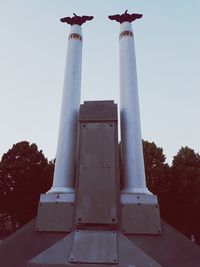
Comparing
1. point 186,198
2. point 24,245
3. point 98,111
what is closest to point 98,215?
point 24,245

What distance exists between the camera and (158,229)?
9.95 m

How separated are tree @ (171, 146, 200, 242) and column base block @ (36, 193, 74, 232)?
67.1 ft

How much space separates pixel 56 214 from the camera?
10375mm

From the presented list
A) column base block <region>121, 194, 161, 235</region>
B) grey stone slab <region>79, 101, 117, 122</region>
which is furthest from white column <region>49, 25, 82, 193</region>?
column base block <region>121, 194, 161, 235</region>

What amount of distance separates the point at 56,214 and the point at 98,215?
63.1 inches

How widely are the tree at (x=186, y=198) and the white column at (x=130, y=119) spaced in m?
18.1

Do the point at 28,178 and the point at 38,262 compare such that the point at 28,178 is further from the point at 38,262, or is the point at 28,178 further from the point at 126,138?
the point at 38,262

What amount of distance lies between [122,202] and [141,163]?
2.35 m

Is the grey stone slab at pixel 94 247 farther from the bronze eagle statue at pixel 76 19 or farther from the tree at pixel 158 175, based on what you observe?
the tree at pixel 158 175

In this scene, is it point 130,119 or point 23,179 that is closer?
point 130,119

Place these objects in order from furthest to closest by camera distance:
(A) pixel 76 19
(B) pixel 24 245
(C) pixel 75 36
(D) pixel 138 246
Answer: (A) pixel 76 19, (C) pixel 75 36, (B) pixel 24 245, (D) pixel 138 246

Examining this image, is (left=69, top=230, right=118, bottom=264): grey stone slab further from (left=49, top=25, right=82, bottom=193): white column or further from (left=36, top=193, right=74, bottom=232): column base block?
(left=49, top=25, right=82, bottom=193): white column

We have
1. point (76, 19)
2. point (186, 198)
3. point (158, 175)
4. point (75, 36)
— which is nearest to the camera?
point (75, 36)

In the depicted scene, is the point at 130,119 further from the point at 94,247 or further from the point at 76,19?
the point at 76,19
